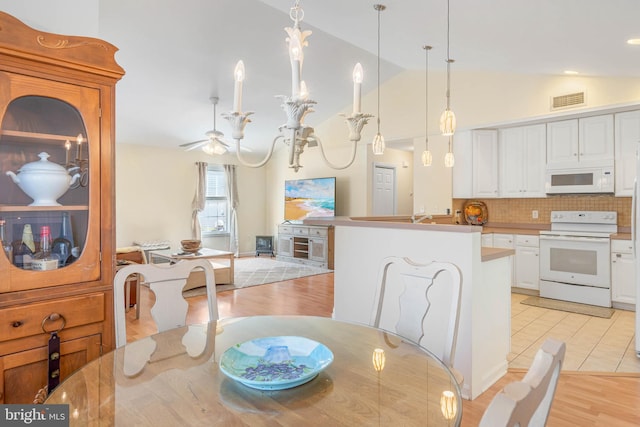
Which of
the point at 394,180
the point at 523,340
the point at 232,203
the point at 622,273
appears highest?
the point at 394,180

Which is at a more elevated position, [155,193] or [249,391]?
[155,193]

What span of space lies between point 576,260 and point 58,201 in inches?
207

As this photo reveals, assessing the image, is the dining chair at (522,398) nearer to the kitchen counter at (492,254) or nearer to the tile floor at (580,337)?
the kitchen counter at (492,254)

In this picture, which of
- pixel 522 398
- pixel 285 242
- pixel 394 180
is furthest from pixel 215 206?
pixel 522 398

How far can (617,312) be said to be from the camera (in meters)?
4.21

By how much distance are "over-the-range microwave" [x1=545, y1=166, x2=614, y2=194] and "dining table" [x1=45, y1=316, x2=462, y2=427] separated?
14.5 ft

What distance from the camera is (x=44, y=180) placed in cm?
160

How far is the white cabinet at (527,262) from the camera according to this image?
4930mm

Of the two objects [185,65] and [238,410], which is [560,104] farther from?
[238,410]

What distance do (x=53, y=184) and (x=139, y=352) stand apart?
86cm

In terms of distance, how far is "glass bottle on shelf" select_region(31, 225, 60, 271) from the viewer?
157 centimetres

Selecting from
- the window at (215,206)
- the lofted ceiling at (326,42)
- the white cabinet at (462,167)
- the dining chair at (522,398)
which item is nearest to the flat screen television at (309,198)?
the window at (215,206)

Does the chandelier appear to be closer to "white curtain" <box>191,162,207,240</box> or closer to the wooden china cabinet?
the wooden china cabinet

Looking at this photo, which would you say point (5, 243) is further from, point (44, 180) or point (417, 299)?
point (417, 299)
